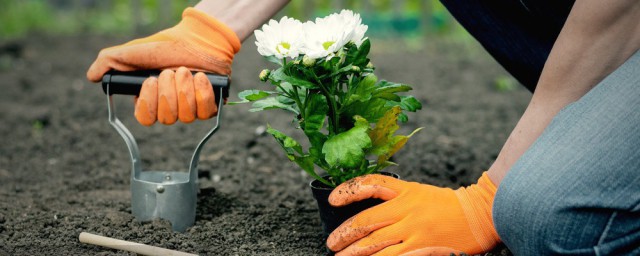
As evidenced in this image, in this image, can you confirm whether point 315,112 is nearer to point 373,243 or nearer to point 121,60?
point 373,243

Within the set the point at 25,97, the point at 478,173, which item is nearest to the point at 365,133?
the point at 478,173

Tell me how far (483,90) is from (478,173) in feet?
6.47

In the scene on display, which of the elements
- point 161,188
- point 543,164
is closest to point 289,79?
point 161,188

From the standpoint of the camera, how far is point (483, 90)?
4488 mm

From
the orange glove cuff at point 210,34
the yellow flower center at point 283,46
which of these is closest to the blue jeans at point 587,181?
the yellow flower center at point 283,46

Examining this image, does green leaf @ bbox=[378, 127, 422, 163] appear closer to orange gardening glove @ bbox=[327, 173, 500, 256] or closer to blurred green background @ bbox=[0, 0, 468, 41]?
orange gardening glove @ bbox=[327, 173, 500, 256]

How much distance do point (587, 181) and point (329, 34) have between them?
0.68 meters

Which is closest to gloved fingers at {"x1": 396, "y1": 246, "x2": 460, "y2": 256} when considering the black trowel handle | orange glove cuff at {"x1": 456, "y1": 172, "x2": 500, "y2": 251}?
orange glove cuff at {"x1": 456, "y1": 172, "x2": 500, "y2": 251}

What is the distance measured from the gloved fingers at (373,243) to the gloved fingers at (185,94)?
60 cm

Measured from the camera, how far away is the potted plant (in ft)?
5.49

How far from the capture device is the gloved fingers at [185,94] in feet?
6.21

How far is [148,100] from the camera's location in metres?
1.91

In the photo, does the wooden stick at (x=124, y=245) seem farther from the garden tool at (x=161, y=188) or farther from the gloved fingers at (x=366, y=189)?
the gloved fingers at (x=366, y=189)

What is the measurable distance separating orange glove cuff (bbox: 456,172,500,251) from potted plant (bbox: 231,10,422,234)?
228 mm
